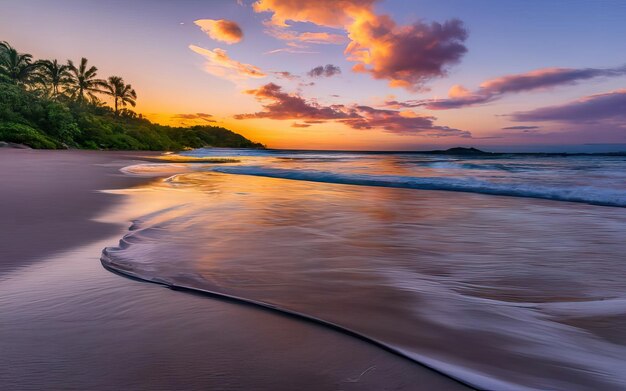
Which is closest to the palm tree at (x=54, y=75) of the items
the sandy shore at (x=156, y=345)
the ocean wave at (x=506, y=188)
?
the ocean wave at (x=506, y=188)

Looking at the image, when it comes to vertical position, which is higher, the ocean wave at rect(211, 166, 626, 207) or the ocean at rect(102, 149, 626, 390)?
the ocean wave at rect(211, 166, 626, 207)

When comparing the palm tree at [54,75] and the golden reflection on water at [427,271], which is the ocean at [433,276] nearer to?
the golden reflection on water at [427,271]

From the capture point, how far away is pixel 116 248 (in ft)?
10.5

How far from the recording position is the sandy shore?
1.33 metres

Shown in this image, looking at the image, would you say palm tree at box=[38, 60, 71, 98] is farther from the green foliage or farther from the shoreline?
the shoreline

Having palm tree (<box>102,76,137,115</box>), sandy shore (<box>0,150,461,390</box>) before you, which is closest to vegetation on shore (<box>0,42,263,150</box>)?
palm tree (<box>102,76,137,115</box>)

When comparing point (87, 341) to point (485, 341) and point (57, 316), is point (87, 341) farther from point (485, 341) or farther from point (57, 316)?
point (485, 341)

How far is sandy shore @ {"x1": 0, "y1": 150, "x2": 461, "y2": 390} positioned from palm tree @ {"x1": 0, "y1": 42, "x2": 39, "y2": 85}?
47527 mm

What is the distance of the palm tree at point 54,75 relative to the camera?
4516cm

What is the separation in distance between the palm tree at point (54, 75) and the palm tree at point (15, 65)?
3.87 meters

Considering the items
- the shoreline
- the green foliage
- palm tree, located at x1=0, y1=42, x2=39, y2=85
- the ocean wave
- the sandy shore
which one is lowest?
the sandy shore

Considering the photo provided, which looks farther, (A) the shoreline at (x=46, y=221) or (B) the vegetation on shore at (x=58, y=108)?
(B) the vegetation on shore at (x=58, y=108)

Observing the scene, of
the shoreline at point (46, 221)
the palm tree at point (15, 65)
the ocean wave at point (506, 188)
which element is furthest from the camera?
the palm tree at point (15, 65)

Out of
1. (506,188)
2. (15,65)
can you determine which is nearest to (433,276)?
(506,188)
